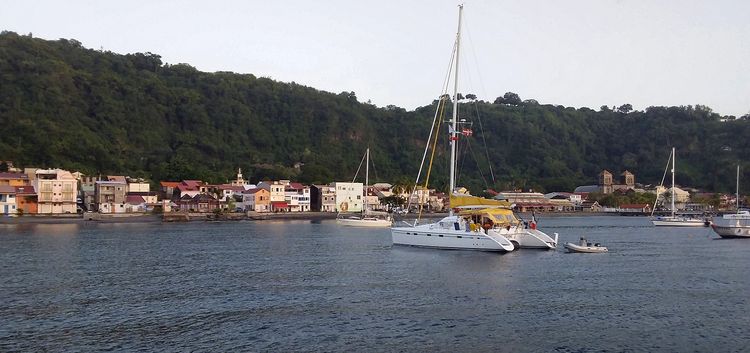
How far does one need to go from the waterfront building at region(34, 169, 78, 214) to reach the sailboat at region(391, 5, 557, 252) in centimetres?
5874

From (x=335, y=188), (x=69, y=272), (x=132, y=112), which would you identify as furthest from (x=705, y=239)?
(x=132, y=112)

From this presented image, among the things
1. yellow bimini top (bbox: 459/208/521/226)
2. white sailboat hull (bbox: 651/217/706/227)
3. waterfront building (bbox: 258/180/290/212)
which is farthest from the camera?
waterfront building (bbox: 258/180/290/212)

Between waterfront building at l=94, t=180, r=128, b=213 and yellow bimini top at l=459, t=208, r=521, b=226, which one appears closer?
yellow bimini top at l=459, t=208, r=521, b=226

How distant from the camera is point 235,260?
37656 millimetres

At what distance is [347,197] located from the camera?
10994 centimetres

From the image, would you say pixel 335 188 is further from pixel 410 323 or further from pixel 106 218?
pixel 410 323

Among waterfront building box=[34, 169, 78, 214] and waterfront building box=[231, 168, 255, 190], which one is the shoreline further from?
waterfront building box=[231, 168, 255, 190]

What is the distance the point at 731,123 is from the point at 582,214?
8989 cm

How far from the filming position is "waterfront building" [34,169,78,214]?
8404 centimetres

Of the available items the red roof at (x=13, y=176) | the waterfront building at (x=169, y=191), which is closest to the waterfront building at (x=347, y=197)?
the waterfront building at (x=169, y=191)

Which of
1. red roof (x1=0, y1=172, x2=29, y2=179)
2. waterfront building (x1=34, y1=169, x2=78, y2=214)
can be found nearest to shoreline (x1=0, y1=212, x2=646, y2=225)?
waterfront building (x1=34, y1=169, x2=78, y2=214)

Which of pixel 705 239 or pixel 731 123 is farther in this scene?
pixel 731 123

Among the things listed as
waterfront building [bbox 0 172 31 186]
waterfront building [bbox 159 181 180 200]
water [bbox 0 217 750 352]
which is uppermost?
waterfront building [bbox 0 172 31 186]

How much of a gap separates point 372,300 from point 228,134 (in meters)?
132
